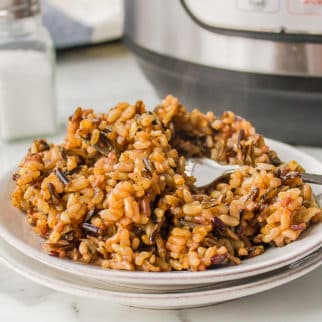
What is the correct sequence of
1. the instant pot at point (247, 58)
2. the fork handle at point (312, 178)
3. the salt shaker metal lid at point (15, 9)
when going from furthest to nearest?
1. the salt shaker metal lid at point (15, 9)
2. the instant pot at point (247, 58)
3. the fork handle at point (312, 178)

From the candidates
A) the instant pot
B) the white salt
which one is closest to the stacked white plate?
the instant pot

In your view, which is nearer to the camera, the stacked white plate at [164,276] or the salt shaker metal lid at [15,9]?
the stacked white plate at [164,276]

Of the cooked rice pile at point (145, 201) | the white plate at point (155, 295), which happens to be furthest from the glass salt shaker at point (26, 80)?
the white plate at point (155, 295)

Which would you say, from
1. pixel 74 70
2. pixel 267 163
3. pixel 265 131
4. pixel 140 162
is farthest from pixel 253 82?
pixel 74 70

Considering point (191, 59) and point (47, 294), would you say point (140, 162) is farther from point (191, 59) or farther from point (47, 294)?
point (191, 59)

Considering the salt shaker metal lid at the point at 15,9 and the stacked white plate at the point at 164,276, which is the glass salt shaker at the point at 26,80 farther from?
the stacked white plate at the point at 164,276

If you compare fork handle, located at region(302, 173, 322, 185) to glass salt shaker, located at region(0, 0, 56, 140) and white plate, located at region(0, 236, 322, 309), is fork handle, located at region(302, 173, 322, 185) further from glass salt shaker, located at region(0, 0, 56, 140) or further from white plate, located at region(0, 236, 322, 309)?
glass salt shaker, located at region(0, 0, 56, 140)
